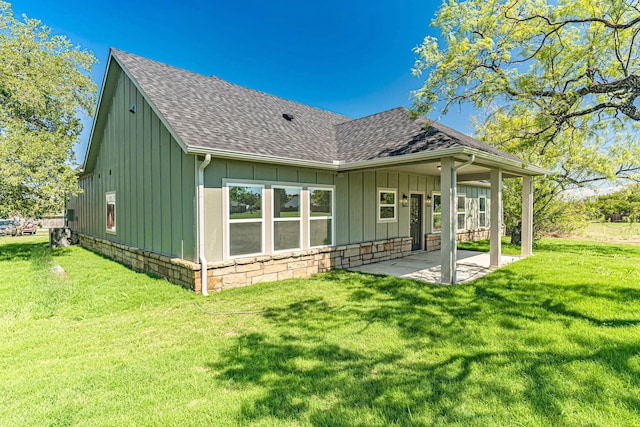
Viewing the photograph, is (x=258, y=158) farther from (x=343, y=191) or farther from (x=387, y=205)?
(x=387, y=205)

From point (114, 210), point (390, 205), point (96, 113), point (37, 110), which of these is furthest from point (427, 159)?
point (37, 110)

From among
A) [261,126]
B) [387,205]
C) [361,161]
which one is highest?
[261,126]

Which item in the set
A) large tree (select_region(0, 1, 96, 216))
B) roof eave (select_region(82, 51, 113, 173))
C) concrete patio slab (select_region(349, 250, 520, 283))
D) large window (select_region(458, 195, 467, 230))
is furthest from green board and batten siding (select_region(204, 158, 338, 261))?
large window (select_region(458, 195, 467, 230))

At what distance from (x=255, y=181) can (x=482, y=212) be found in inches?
557

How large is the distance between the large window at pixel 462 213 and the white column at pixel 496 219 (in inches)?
244

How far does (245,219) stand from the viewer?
21.3 feet

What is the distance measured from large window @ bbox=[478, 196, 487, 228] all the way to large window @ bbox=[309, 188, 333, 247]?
11.2 meters

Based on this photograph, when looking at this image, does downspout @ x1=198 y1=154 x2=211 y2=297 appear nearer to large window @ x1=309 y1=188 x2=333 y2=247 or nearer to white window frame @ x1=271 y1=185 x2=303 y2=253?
white window frame @ x1=271 y1=185 x2=303 y2=253

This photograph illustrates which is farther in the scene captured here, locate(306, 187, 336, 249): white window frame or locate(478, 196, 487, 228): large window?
locate(478, 196, 487, 228): large window

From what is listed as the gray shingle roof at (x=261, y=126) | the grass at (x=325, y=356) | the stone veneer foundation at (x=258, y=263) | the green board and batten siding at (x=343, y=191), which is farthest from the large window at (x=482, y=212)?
the grass at (x=325, y=356)

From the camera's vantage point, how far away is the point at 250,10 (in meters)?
12.5

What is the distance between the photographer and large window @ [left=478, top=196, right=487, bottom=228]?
1595cm

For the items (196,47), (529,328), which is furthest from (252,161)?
(196,47)

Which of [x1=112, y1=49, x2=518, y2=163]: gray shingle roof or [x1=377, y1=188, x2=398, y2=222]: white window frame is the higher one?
[x1=112, y1=49, x2=518, y2=163]: gray shingle roof
